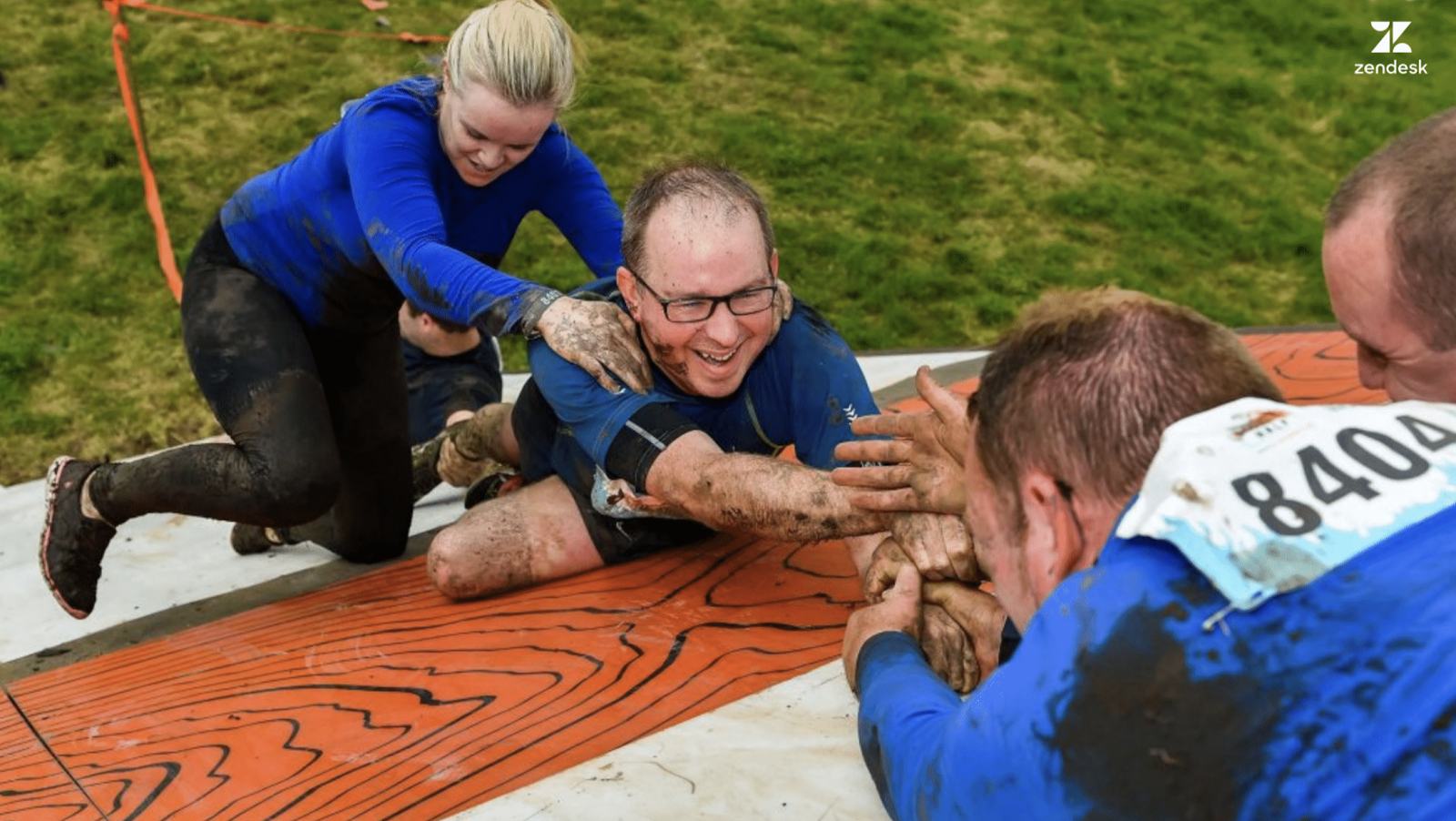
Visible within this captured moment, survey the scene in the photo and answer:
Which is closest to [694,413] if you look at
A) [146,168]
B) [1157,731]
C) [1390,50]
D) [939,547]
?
[939,547]

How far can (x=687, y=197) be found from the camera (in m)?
2.82

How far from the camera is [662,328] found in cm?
284

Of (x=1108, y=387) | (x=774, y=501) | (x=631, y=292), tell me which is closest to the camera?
(x=1108, y=387)

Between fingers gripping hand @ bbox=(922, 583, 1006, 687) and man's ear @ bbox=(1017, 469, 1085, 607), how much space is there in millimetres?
794

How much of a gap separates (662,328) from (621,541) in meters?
0.58

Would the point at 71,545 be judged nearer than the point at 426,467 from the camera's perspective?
Yes

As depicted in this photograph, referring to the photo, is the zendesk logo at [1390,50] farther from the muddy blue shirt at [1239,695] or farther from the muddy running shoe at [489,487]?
the muddy blue shirt at [1239,695]

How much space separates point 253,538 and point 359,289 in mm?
920

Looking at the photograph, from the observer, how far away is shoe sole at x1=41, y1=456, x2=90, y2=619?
3.28 metres

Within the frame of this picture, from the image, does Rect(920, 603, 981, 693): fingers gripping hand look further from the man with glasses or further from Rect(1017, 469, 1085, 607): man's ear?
Rect(1017, 469, 1085, 607): man's ear

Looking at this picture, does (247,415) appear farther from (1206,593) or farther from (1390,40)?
(1390,40)

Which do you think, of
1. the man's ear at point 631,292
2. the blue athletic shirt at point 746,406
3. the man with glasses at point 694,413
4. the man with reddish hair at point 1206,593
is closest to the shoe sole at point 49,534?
the man with glasses at point 694,413

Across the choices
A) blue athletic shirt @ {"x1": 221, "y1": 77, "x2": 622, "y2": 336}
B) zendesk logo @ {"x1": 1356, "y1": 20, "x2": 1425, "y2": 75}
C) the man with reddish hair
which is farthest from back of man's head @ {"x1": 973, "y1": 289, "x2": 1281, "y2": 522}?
zendesk logo @ {"x1": 1356, "y1": 20, "x2": 1425, "y2": 75}

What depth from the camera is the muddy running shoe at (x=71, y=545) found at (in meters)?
3.29
